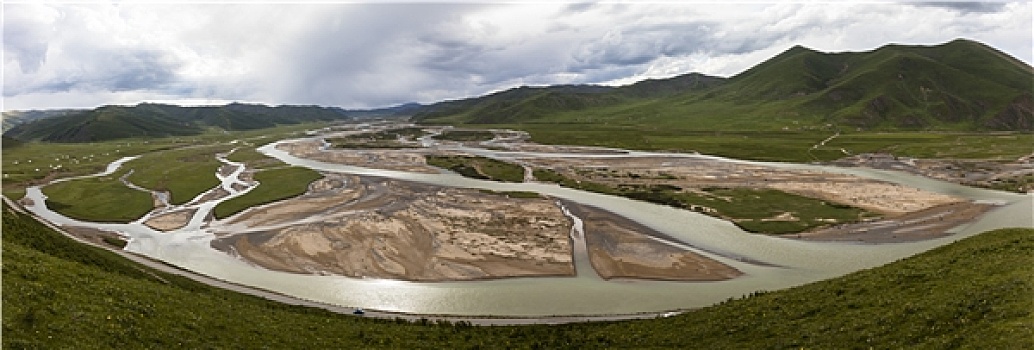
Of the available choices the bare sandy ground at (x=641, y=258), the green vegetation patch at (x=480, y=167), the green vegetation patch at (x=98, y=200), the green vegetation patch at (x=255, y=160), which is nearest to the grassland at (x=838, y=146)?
the green vegetation patch at (x=480, y=167)

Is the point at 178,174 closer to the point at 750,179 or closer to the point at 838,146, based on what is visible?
the point at 750,179

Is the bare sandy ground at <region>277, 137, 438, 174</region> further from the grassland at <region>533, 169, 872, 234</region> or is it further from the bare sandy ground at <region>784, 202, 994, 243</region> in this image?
the bare sandy ground at <region>784, 202, 994, 243</region>

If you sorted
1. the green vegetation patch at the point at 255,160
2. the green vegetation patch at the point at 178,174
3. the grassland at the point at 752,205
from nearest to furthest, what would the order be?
the grassland at the point at 752,205, the green vegetation patch at the point at 178,174, the green vegetation patch at the point at 255,160

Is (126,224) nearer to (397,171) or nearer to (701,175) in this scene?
(397,171)

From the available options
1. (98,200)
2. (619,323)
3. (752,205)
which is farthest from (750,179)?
(98,200)

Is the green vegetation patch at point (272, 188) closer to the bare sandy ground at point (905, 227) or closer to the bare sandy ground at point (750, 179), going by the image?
the bare sandy ground at point (750, 179)

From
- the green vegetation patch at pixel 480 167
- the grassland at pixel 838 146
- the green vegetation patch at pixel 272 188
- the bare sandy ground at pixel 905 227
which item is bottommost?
the bare sandy ground at pixel 905 227
